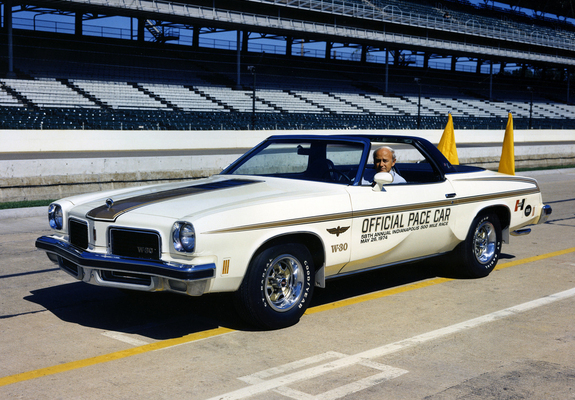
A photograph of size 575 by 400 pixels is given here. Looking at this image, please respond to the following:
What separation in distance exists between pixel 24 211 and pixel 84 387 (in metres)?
8.03

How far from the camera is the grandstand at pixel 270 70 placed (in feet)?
100

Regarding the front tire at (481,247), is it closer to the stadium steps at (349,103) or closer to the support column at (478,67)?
the stadium steps at (349,103)

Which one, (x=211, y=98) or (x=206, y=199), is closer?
(x=206, y=199)

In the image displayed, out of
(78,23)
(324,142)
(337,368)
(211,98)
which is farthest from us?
(78,23)

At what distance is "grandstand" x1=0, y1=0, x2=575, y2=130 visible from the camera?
30.6m

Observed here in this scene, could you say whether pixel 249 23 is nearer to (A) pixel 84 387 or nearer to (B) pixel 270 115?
(B) pixel 270 115

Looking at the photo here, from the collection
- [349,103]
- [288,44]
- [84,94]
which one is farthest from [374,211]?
[288,44]

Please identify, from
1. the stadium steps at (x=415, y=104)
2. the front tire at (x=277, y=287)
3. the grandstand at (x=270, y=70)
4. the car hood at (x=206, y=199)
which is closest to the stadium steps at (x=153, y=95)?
the grandstand at (x=270, y=70)

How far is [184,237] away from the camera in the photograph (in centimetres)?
422

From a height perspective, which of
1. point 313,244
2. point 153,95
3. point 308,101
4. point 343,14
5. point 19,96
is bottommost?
point 313,244

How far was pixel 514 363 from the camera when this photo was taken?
411 cm

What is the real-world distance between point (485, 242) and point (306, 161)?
230 cm

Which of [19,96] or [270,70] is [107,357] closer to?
[19,96]

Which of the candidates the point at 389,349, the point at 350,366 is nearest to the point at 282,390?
the point at 350,366
